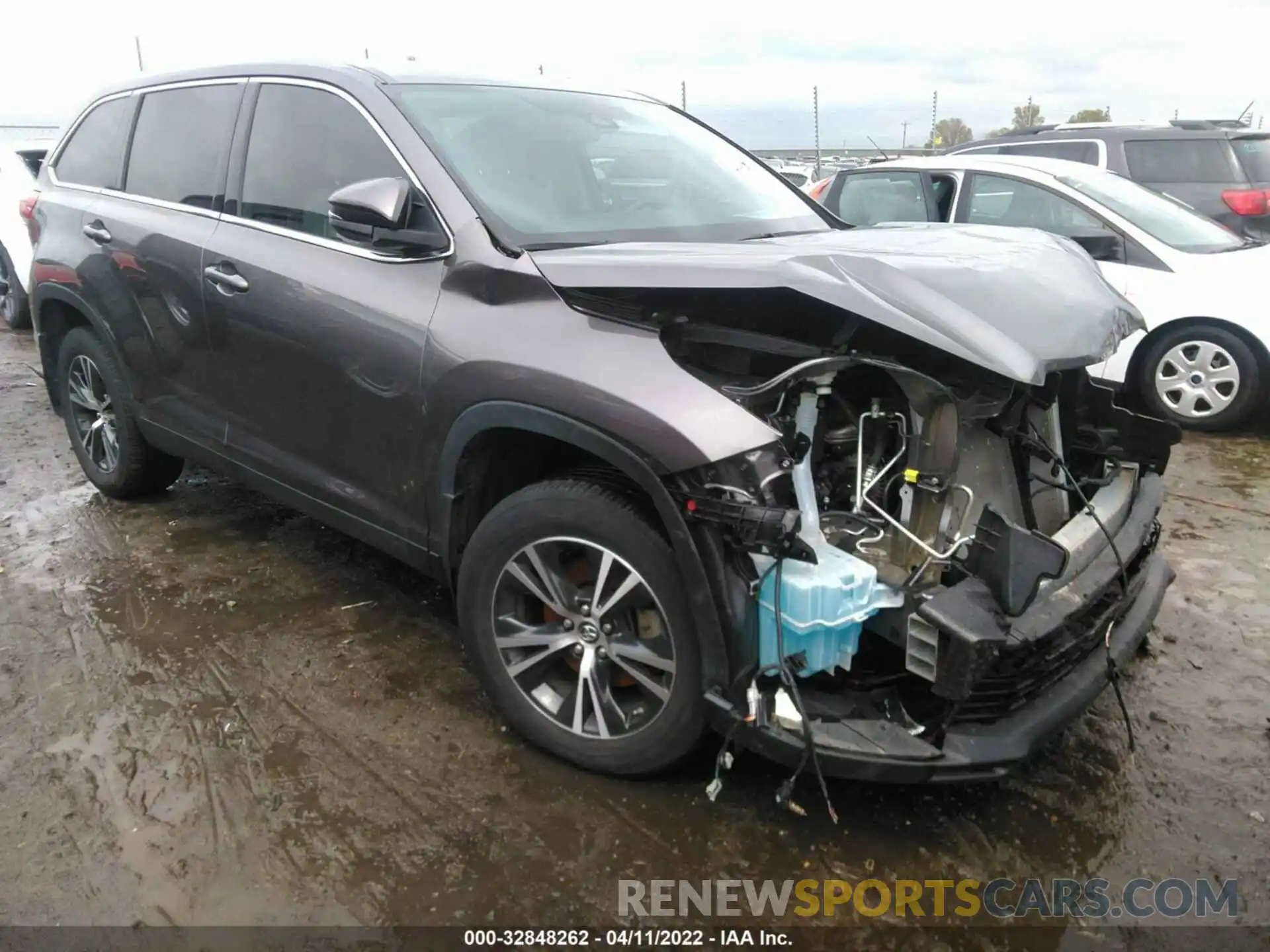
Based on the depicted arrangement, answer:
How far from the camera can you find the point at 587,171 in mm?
3125

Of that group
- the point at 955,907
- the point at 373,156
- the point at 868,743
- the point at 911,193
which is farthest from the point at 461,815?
the point at 911,193

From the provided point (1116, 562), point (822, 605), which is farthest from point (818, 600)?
point (1116, 562)

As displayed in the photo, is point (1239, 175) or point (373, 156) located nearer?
point (373, 156)

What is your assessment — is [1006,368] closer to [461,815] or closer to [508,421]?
[508,421]

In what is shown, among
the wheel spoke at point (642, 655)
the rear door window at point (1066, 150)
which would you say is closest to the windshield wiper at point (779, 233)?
the wheel spoke at point (642, 655)

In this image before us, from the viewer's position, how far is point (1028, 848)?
2391 mm

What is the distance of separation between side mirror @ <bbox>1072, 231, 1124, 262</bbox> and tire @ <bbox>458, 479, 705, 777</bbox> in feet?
14.5

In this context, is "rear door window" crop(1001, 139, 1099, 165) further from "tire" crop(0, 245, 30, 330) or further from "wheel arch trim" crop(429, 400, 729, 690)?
"tire" crop(0, 245, 30, 330)

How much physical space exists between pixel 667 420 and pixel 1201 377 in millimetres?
4794

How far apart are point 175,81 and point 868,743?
12.2 feet

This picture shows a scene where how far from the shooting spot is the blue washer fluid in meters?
Answer: 2.15

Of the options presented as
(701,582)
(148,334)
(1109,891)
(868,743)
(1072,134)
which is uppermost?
(1072,134)

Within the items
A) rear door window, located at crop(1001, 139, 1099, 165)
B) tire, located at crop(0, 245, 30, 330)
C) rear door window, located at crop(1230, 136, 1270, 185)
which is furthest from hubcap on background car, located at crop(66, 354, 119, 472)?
rear door window, located at crop(1230, 136, 1270, 185)

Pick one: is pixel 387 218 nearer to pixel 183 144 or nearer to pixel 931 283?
pixel 931 283
